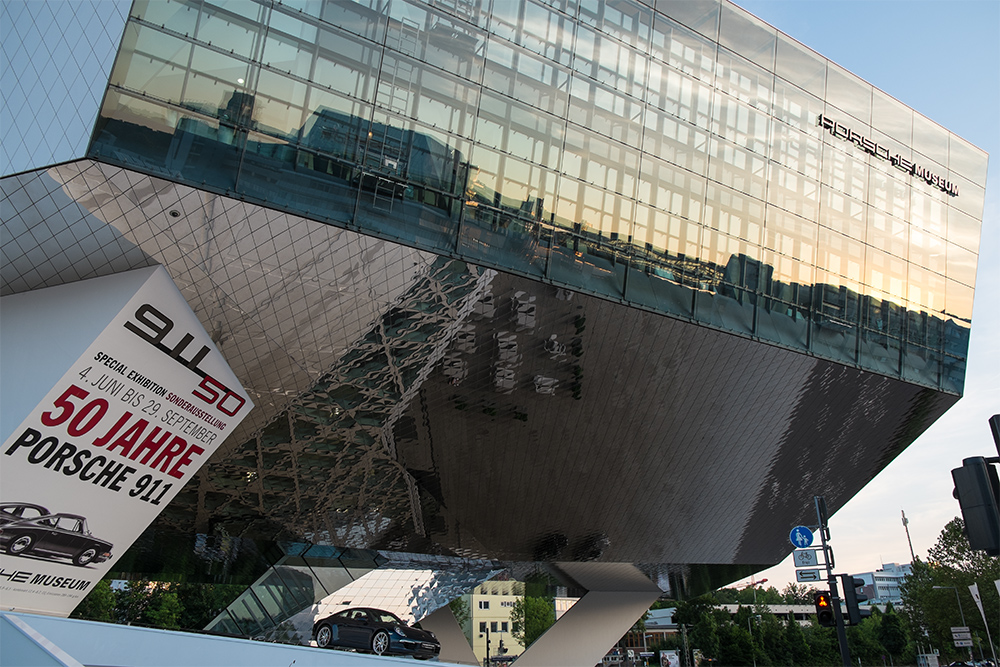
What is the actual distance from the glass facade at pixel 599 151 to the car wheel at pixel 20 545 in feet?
23.3

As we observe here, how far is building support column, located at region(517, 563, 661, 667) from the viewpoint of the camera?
36750mm

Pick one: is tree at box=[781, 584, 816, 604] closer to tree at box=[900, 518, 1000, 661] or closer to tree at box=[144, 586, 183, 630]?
tree at box=[900, 518, 1000, 661]

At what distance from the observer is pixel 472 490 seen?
25.4 metres

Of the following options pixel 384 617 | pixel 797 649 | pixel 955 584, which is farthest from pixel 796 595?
pixel 384 617

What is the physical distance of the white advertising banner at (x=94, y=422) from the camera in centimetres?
1299

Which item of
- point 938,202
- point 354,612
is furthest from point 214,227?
point 938,202

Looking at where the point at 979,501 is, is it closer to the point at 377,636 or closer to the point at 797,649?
the point at 377,636

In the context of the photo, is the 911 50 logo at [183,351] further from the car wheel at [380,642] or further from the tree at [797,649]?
the tree at [797,649]

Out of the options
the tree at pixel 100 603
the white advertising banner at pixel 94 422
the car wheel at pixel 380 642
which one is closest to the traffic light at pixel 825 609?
the car wheel at pixel 380 642

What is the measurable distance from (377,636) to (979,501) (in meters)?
17.5

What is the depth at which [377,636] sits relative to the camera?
768 inches

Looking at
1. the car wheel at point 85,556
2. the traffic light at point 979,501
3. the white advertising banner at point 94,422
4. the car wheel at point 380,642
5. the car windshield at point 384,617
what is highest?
the white advertising banner at point 94,422

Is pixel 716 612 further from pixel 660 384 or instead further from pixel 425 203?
pixel 425 203

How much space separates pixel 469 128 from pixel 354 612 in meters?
13.8
